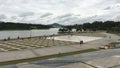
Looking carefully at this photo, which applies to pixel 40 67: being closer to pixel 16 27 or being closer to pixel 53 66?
pixel 53 66

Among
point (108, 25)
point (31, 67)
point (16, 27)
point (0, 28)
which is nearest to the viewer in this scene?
point (31, 67)

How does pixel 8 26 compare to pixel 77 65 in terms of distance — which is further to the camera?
pixel 8 26

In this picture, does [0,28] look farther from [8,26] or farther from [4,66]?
[4,66]

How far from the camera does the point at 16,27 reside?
188 metres

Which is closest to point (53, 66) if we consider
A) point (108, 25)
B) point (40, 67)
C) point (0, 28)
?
point (40, 67)

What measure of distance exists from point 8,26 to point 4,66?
16710cm

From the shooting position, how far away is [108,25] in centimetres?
14938

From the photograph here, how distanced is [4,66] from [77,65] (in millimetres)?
7642

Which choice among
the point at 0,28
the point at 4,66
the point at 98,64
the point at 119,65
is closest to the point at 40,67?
the point at 4,66

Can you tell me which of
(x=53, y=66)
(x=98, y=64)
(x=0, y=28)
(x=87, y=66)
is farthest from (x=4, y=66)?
(x=0, y=28)

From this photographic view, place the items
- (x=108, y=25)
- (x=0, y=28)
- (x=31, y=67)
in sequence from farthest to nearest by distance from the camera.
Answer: (x=0, y=28), (x=108, y=25), (x=31, y=67)

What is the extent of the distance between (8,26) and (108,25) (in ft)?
334

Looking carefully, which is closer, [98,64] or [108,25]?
[98,64]

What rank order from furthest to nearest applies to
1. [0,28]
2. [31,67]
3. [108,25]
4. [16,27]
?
[16,27]
[0,28]
[108,25]
[31,67]
